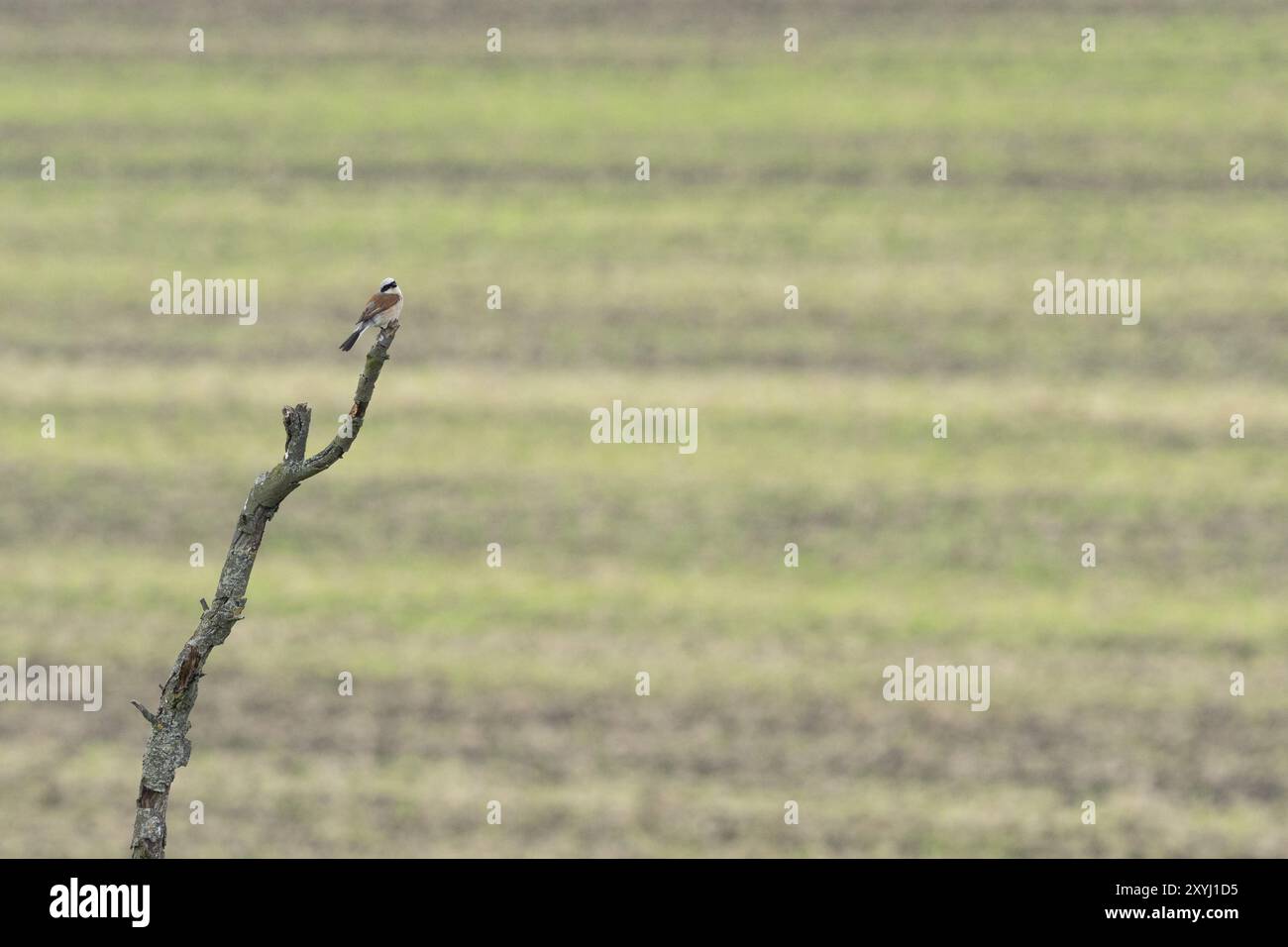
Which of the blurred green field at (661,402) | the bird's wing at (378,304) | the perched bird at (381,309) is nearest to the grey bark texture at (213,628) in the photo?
the perched bird at (381,309)

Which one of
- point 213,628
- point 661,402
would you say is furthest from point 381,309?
point 661,402

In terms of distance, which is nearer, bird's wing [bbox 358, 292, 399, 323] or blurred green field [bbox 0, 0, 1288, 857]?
bird's wing [bbox 358, 292, 399, 323]

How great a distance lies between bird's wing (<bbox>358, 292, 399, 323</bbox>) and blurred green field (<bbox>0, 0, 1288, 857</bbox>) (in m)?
6.50

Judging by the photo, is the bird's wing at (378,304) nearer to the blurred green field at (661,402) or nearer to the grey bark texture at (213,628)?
the grey bark texture at (213,628)

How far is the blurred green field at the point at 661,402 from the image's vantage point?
47.4ft

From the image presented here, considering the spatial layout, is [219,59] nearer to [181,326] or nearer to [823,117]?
[181,326]

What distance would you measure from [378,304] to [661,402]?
11.8 metres

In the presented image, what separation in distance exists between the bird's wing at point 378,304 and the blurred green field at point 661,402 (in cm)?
Answer: 650

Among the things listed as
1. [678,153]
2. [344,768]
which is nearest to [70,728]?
[344,768]

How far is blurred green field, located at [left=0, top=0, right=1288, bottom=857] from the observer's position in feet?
47.4

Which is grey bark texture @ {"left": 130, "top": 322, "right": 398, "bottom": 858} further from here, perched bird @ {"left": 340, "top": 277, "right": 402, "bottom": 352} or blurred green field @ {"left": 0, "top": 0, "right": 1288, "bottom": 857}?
blurred green field @ {"left": 0, "top": 0, "right": 1288, "bottom": 857}

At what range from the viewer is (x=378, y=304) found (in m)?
7.99

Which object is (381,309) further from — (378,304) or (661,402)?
(661,402)

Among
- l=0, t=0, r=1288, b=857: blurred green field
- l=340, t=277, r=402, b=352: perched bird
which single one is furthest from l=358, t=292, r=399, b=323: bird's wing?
l=0, t=0, r=1288, b=857: blurred green field
